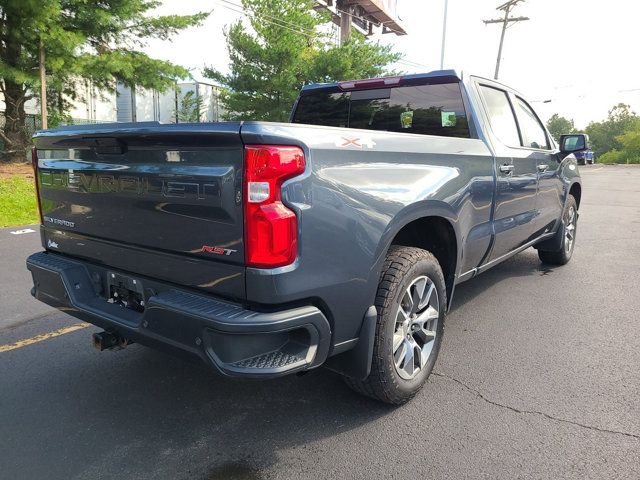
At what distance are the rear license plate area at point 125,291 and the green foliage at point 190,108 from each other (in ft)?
85.4

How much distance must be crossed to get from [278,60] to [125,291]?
21.0m

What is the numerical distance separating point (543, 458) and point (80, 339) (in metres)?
3.21

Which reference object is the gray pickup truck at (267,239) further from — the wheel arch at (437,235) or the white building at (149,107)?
the white building at (149,107)

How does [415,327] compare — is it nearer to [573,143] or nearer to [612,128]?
[573,143]

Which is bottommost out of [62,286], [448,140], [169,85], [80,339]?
[80,339]

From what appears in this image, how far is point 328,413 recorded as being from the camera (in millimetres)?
2857

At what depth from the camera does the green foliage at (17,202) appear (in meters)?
9.51

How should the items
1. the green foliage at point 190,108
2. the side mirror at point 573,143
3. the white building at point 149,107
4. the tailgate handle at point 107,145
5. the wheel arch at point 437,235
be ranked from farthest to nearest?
the green foliage at point 190,108 < the white building at point 149,107 < the side mirror at point 573,143 < the wheel arch at point 437,235 < the tailgate handle at point 107,145

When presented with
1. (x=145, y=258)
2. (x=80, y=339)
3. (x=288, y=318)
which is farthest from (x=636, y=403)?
(x=80, y=339)

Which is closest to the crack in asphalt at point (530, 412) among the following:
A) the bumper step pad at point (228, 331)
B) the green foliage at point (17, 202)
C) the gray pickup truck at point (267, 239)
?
the gray pickup truck at point (267, 239)

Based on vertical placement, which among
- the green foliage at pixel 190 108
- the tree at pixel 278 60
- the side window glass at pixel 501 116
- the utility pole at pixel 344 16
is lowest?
the side window glass at pixel 501 116

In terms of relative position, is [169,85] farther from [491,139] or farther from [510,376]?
[510,376]

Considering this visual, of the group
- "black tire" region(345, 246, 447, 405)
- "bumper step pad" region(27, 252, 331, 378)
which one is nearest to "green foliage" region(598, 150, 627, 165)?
"black tire" region(345, 246, 447, 405)

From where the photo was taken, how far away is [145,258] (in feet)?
8.36
